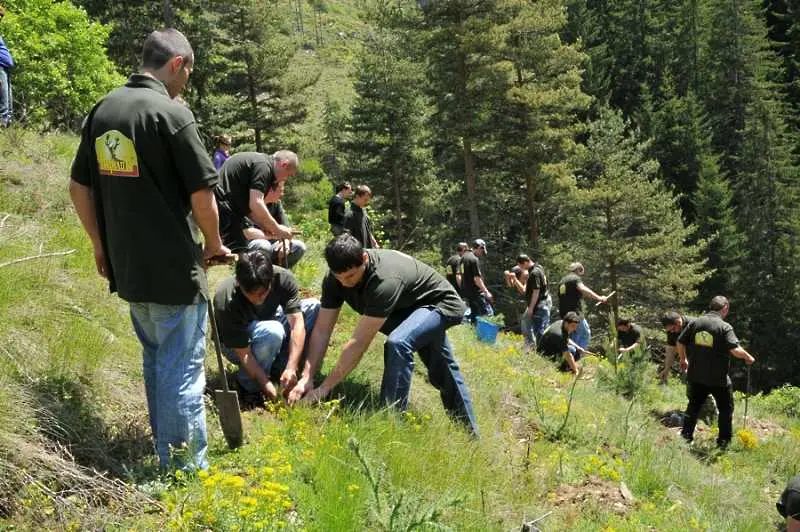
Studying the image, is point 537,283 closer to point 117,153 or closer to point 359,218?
point 359,218

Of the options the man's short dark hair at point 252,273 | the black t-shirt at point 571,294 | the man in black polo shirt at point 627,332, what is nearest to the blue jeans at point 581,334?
the black t-shirt at point 571,294

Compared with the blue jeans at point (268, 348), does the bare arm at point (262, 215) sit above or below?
above

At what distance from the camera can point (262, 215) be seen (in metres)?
5.59

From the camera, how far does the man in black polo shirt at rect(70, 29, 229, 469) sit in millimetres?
3139

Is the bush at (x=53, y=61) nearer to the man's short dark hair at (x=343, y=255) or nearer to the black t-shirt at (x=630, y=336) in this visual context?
the man's short dark hair at (x=343, y=255)

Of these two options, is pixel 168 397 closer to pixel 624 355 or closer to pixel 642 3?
pixel 624 355

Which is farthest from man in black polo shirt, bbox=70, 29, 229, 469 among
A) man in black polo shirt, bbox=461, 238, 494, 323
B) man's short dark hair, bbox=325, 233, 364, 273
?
man in black polo shirt, bbox=461, 238, 494, 323

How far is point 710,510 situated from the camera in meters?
5.55

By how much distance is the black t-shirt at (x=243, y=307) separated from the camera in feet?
15.0

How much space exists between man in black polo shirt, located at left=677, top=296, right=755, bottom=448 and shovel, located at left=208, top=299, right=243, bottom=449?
6.67m

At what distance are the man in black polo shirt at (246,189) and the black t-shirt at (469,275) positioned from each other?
23.1 ft

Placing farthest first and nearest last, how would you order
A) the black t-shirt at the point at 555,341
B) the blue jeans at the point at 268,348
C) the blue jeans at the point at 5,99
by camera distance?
1. the black t-shirt at the point at 555,341
2. the blue jeans at the point at 5,99
3. the blue jeans at the point at 268,348

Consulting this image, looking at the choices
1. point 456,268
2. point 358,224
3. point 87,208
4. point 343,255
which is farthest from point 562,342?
point 87,208

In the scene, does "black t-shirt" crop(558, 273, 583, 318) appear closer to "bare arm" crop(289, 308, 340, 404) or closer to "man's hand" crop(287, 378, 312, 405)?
"bare arm" crop(289, 308, 340, 404)
